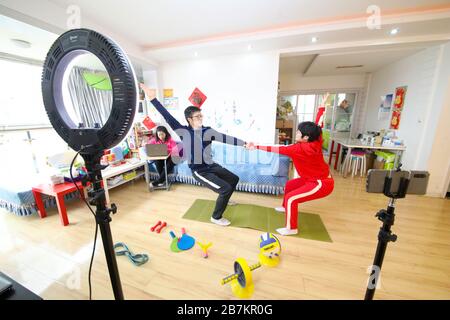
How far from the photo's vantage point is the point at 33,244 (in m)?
1.67

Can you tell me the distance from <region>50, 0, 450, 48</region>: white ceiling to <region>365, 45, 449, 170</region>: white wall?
107 cm

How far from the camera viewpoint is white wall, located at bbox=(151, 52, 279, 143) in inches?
118

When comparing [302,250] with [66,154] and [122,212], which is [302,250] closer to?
[122,212]

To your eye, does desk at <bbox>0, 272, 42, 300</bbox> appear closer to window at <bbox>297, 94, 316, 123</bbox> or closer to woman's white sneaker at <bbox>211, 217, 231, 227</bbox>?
woman's white sneaker at <bbox>211, 217, 231, 227</bbox>

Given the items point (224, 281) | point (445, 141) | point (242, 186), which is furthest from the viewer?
point (242, 186)

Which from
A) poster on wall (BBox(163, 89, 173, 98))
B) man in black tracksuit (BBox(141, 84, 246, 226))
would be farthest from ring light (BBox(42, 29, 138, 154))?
poster on wall (BBox(163, 89, 173, 98))

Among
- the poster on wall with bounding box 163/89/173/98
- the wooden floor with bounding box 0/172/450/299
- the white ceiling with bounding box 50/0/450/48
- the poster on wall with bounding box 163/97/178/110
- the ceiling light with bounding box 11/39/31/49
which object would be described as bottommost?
the wooden floor with bounding box 0/172/450/299

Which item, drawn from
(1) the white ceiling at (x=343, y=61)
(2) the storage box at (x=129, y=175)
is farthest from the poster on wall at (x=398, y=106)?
(2) the storage box at (x=129, y=175)

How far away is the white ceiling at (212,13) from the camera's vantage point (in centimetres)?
184

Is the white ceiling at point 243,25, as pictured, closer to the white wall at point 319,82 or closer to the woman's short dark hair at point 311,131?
the woman's short dark hair at point 311,131
